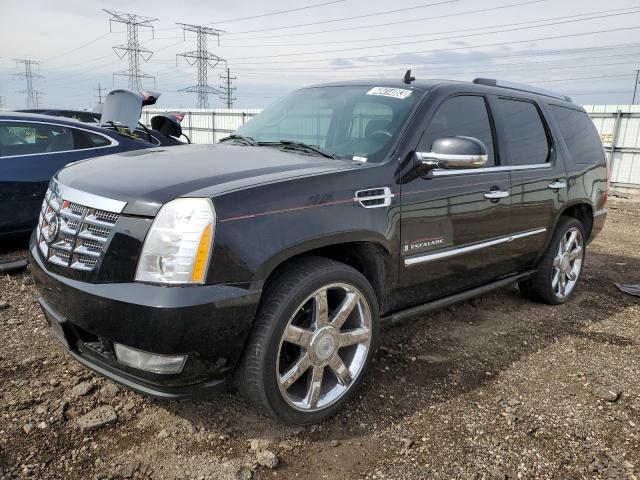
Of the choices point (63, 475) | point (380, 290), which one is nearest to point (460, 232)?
point (380, 290)

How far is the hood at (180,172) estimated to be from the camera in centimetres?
219

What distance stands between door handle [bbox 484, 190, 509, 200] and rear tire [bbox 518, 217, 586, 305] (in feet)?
3.74

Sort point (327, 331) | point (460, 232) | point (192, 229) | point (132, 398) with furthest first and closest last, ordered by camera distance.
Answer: point (460, 232) < point (132, 398) < point (327, 331) < point (192, 229)

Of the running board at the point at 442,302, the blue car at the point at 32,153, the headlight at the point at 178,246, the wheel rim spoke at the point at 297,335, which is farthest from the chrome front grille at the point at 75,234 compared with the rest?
the blue car at the point at 32,153

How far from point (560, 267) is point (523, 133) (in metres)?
1.39

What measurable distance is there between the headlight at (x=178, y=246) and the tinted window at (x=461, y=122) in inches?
59.7

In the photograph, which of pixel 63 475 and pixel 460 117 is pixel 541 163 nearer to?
pixel 460 117

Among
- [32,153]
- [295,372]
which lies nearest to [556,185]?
[295,372]

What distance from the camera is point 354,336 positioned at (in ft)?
8.81

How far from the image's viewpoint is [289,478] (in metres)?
2.25

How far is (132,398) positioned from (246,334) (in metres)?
0.99

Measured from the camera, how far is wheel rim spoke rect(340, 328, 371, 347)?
8.68 ft

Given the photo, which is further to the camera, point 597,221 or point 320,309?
point 597,221

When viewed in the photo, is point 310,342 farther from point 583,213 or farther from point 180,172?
point 583,213
